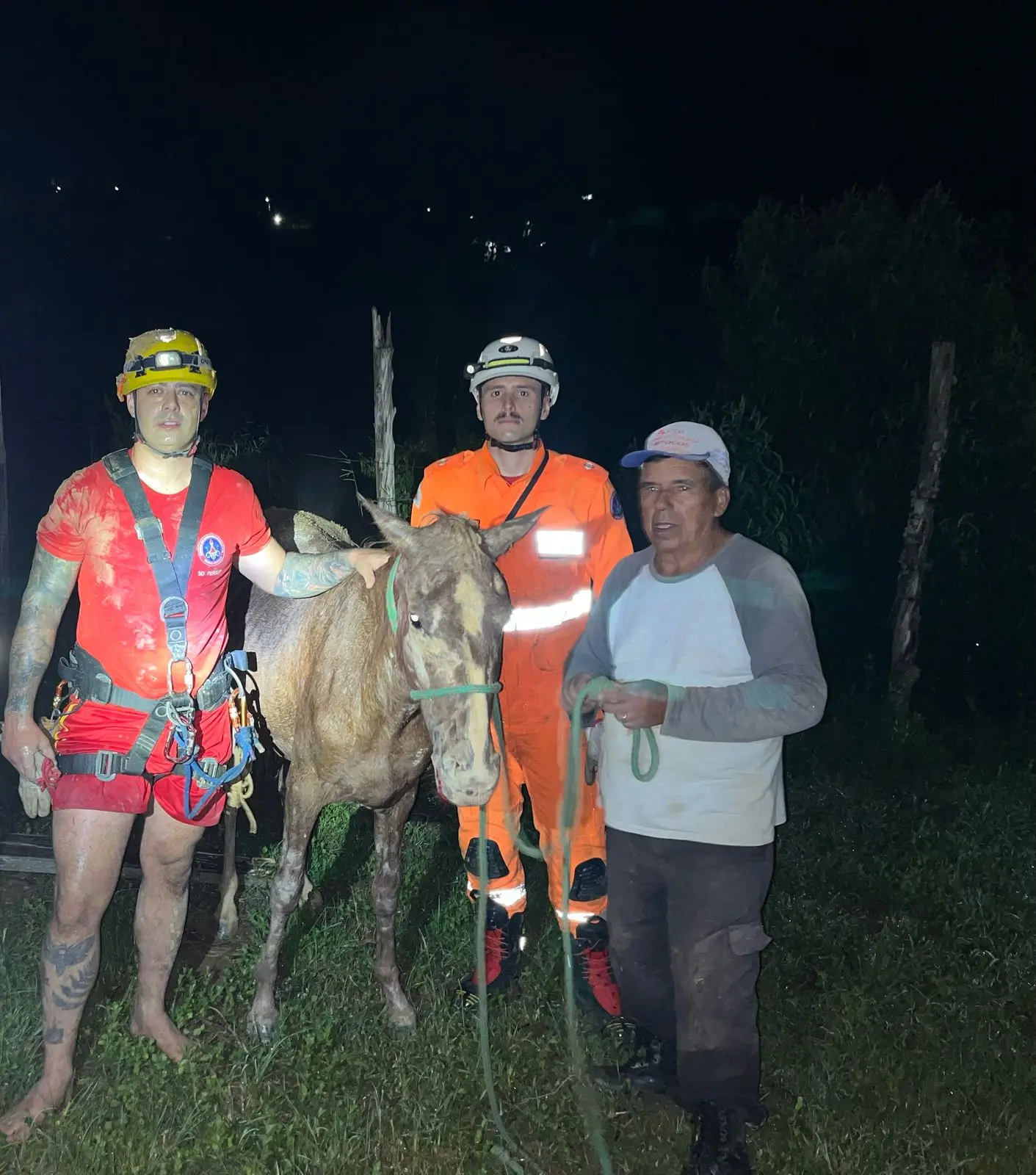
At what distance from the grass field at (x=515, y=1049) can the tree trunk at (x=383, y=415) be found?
135 inches

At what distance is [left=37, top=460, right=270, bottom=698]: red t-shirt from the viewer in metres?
3.09

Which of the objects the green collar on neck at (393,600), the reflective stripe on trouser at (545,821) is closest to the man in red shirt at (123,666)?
the green collar on neck at (393,600)

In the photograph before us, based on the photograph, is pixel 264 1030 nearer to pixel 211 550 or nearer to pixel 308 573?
pixel 308 573

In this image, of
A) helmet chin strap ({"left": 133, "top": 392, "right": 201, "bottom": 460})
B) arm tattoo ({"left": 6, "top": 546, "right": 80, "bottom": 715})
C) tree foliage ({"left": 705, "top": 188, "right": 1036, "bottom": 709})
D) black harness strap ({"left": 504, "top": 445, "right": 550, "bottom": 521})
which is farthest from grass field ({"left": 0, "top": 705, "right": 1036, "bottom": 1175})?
tree foliage ({"left": 705, "top": 188, "right": 1036, "bottom": 709})

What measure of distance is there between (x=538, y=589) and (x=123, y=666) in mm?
1883

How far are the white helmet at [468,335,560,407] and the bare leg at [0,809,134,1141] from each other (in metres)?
2.55

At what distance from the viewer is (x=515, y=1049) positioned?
12.4 feet

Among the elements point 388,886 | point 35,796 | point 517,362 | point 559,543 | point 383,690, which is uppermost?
point 517,362

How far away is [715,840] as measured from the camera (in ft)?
10.3

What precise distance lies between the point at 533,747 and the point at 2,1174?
257cm

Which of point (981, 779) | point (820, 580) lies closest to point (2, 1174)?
point (981, 779)

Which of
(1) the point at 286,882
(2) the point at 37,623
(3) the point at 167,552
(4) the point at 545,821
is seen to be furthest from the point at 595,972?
(2) the point at 37,623

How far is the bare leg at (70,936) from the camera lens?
3078 mm

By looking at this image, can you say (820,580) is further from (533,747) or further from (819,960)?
(533,747)
